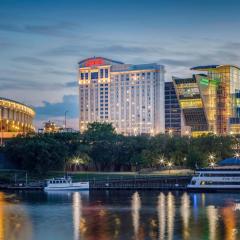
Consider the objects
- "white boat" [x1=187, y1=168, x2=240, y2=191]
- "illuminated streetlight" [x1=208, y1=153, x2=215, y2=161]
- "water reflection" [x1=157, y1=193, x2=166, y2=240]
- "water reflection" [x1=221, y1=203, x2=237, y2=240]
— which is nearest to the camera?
"water reflection" [x1=221, y1=203, x2=237, y2=240]

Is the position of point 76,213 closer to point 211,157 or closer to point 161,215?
point 161,215

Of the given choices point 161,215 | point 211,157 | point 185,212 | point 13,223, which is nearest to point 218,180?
point 185,212

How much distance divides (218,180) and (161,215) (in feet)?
127

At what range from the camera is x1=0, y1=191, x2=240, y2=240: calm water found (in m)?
80.4

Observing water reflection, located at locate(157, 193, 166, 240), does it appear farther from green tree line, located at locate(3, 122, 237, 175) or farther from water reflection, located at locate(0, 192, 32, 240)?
green tree line, located at locate(3, 122, 237, 175)

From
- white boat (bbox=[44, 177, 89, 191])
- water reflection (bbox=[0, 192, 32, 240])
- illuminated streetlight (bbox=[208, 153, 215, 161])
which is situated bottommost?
water reflection (bbox=[0, 192, 32, 240])

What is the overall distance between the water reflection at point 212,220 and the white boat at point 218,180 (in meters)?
25.5

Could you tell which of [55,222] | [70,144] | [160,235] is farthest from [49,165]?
[160,235]

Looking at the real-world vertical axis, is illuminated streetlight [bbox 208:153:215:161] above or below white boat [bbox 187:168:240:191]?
above

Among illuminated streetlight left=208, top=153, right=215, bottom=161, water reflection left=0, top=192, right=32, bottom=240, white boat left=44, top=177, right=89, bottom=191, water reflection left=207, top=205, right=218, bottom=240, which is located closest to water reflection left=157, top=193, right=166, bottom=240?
water reflection left=207, top=205, right=218, bottom=240

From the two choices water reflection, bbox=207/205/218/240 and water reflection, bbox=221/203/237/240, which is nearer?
water reflection, bbox=221/203/237/240

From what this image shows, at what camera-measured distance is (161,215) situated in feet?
314

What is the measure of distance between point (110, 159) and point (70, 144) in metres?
Answer: 10.9

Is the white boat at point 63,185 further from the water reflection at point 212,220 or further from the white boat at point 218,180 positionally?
the water reflection at point 212,220
